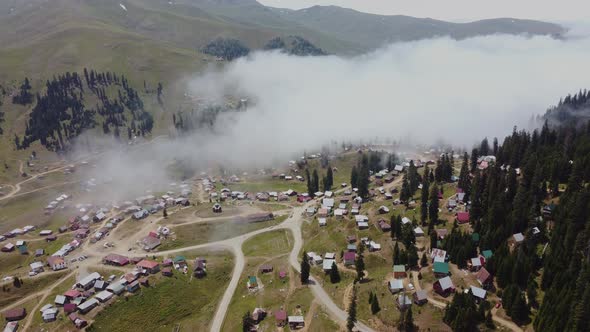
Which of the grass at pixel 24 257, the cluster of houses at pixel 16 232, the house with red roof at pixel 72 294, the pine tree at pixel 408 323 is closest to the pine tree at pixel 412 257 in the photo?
the pine tree at pixel 408 323

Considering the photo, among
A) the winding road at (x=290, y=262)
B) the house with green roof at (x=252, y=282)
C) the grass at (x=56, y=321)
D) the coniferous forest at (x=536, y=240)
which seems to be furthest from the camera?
the house with green roof at (x=252, y=282)

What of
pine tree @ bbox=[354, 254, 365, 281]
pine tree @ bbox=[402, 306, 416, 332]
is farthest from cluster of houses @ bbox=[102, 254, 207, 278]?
pine tree @ bbox=[402, 306, 416, 332]

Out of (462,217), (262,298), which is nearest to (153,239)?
(262,298)

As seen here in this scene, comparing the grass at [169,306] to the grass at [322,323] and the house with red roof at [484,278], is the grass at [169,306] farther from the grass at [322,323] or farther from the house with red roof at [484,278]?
the house with red roof at [484,278]

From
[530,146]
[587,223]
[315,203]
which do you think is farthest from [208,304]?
[530,146]

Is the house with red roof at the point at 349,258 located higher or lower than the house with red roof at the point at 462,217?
lower

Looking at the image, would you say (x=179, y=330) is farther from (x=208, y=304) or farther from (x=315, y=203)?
(x=315, y=203)

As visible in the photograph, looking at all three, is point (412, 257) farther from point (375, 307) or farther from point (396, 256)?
point (375, 307)
